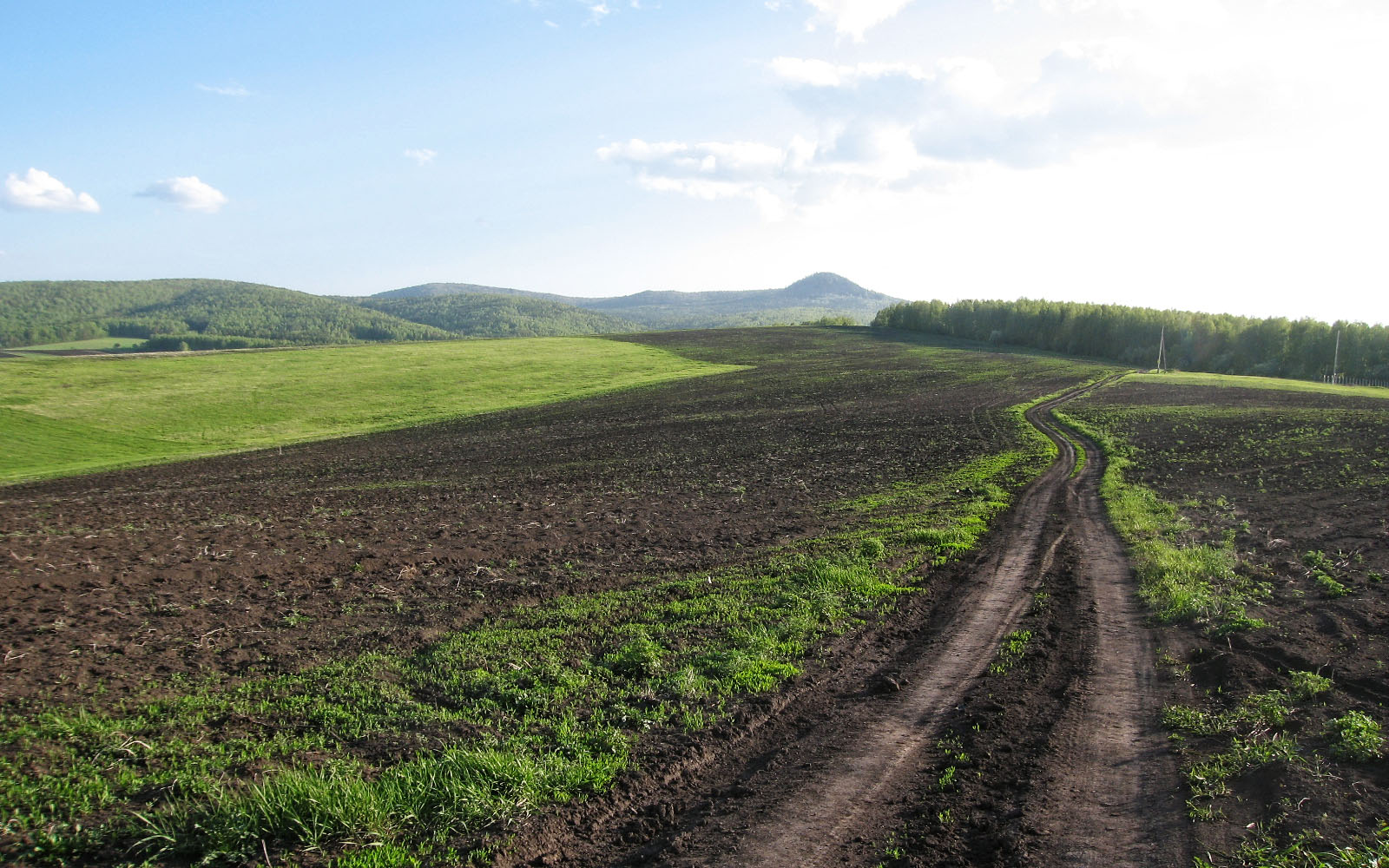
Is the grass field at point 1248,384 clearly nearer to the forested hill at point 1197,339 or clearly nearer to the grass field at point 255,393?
the forested hill at point 1197,339

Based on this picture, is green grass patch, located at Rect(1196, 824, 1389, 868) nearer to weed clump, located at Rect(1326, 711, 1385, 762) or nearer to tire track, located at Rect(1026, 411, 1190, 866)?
tire track, located at Rect(1026, 411, 1190, 866)

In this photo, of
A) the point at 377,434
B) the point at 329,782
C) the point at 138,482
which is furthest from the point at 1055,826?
the point at 377,434

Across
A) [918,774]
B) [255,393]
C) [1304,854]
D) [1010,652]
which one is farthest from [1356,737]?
[255,393]

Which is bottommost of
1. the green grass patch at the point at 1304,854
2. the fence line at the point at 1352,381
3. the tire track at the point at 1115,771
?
the tire track at the point at 1115,771

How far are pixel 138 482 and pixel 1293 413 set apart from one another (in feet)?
178

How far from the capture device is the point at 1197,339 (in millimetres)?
96875

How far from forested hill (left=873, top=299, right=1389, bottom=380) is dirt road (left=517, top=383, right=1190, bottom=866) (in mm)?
96161

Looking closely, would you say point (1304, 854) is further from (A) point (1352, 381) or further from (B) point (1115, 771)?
(A) point (1352, 381)

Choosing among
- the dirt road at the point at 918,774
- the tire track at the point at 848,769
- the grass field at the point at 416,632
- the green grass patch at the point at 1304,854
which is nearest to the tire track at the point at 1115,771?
the dirt road at the point at 918,774

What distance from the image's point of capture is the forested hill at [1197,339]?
283 ft

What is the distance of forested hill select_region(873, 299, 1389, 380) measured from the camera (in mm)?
86312

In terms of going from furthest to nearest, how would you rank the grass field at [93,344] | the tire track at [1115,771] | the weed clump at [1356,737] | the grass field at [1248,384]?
the grass field at [93,344] < the grass field at [1248,384] < the weed clump at [1356,737] < the tire track at [1115,771]

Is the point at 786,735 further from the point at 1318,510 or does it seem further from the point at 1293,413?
the point at 1293,413

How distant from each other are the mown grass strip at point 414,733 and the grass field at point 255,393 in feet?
120
